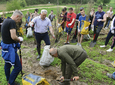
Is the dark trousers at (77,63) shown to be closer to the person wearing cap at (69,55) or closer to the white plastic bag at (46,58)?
the person wearing cap at (69,55)

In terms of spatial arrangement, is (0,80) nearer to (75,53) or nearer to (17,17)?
(17,17)

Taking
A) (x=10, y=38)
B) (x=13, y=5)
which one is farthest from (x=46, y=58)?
(x=13, y=5)

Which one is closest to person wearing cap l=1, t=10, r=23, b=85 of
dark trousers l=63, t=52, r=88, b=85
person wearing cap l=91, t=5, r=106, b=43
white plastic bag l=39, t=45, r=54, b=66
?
white plastic bag l=39, t=45, r=54, b=66

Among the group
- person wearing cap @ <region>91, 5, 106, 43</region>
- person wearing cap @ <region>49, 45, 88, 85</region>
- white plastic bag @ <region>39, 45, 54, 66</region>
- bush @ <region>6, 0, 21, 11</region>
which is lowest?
white plastic bag @ <region>39, 45, 54, 66</region>

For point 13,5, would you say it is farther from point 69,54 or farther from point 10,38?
point 69,54

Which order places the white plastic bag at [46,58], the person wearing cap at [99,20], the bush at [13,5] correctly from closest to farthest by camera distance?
the white plastic bag at [46,58]
the person wearing cap at [99,20]
the bush at [13,5]

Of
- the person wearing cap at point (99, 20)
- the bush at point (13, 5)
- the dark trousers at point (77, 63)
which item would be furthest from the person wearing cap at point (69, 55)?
the bush at point (13, 5)

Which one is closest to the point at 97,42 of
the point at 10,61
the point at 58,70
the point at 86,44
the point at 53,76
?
the point at 86,44

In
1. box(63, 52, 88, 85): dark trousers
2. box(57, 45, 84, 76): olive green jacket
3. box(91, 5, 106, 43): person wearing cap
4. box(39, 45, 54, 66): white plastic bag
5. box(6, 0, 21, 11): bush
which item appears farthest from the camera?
box(6, 0, 21, 11): bush

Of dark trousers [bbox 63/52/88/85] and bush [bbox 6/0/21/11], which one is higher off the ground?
bush [bbox 6/0/21/11]

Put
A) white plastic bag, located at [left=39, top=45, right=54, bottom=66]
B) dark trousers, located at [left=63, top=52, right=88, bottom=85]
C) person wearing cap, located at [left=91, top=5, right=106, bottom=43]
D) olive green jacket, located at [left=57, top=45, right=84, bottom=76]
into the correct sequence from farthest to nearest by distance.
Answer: person wearing cap, located at [left=91, top=5, right=106, bottom=43] < white plastic bag, located at [left=39, top=45, right=54, bottom=66] < dark trousers, located at [left=63, top=52, right=88, bottom=85] < olive green jacket, located at [left=57, top=45, right=84, bottom=76]

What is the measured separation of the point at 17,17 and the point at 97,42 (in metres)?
4.35

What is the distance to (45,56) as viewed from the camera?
3012 millimetres

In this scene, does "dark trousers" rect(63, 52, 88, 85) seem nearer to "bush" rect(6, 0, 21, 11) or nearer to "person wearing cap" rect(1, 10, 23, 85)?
"person wearing cap" rect(1, 10, 23, 85)
